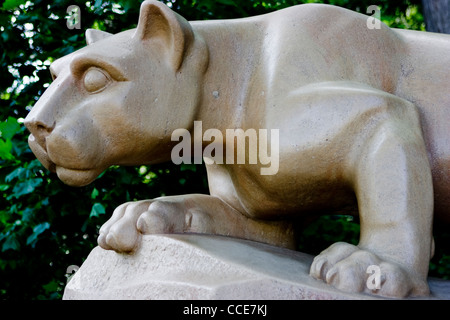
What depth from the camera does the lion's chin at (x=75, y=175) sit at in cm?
238

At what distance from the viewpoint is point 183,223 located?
252 cm

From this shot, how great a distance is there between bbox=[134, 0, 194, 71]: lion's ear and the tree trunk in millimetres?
2223

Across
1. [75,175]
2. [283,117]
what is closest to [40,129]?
[75,175]

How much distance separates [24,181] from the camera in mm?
3508

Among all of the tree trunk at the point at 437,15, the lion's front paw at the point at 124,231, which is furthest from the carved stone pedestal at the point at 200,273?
the tree trunk at the point at 437,15

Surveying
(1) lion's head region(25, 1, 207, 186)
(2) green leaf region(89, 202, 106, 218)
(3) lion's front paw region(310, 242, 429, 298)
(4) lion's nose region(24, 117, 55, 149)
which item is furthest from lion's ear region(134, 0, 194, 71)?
(2) green leaf region(89, 202, 106, 218)

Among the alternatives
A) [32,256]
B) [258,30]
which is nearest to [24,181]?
[32,256]

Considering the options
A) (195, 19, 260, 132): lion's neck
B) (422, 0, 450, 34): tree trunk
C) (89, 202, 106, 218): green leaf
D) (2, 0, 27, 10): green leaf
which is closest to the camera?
(195, 19, 260, 132): lion's neck

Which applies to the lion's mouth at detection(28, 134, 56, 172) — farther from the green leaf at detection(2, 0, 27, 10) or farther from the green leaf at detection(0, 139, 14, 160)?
the green leaf at detection(2, 0, 27, 10)

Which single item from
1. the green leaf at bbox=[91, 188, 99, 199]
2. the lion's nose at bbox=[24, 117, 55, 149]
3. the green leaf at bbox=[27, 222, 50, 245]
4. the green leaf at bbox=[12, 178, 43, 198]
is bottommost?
the green leaf at bbox=[27, 222, 50, 245]

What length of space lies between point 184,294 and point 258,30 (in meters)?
1.05

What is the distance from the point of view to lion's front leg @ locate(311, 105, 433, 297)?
1.99m
